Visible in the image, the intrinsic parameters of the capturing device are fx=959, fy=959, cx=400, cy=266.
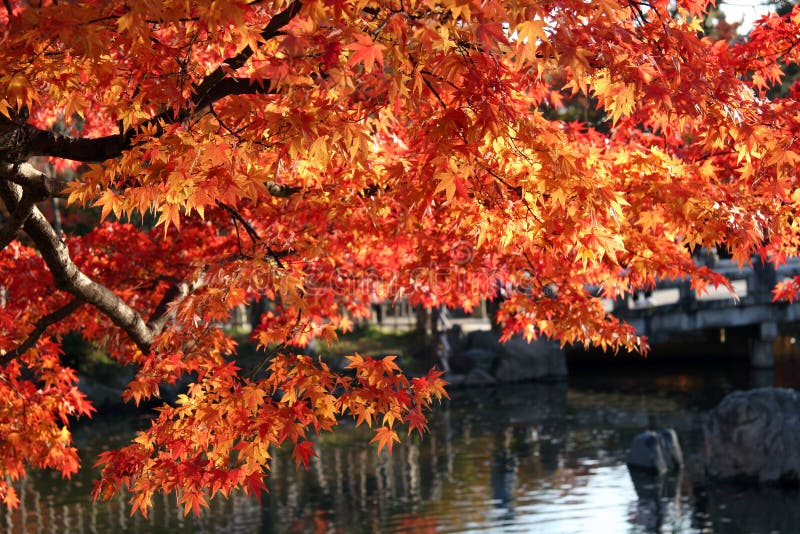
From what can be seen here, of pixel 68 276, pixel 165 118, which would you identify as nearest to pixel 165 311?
pixel 68 276

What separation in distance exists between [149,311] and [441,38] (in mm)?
7072

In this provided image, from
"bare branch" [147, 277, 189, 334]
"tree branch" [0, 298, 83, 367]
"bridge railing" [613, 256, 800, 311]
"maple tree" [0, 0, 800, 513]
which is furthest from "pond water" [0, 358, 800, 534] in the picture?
"tree branch" [0, 298, 83, 367]

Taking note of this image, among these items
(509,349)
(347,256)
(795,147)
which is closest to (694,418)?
(509,349)

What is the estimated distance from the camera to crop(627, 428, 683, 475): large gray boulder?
15211 mm

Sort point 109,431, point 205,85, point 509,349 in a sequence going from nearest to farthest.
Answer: point 205,85, point 109,431, point 509,349

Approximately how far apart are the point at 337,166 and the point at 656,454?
9.80 meters

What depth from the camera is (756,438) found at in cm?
1424

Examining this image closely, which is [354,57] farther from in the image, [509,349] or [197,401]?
[509,349]

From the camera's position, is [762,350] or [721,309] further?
[762,350]

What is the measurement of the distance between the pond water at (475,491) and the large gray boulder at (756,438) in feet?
1.21

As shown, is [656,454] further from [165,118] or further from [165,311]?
[165,118]

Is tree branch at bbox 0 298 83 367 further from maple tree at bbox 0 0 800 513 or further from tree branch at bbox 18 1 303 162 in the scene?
tree branch at bbox 18 1 303 162

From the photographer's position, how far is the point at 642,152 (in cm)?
730

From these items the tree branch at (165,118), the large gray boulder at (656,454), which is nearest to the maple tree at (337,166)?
the tree branch at (165,118)
